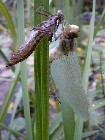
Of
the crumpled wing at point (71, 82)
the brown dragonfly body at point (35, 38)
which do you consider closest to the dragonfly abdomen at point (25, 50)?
the brown dragonfly body at point (35, 38)

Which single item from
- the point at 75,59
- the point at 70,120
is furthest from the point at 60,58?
the point at 70,120

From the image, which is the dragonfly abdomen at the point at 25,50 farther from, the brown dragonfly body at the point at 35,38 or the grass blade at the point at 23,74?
the grass blade at the point at 23,74

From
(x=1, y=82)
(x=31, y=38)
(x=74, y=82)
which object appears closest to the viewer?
(x=31, y=38)

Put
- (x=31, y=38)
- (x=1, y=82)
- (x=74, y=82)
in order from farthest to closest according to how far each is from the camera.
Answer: (x=1, y=82) → (x=74, y=82) → (x=31, y=38)

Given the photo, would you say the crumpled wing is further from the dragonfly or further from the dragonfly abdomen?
the dragonfly abdomen

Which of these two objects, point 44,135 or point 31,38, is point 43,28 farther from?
point 44,135

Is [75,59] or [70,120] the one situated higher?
[75,59]

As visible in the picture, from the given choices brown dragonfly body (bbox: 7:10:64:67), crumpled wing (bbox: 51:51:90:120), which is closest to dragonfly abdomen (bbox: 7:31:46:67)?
brown dragonfly body (bbox: 7:10:64:67)
